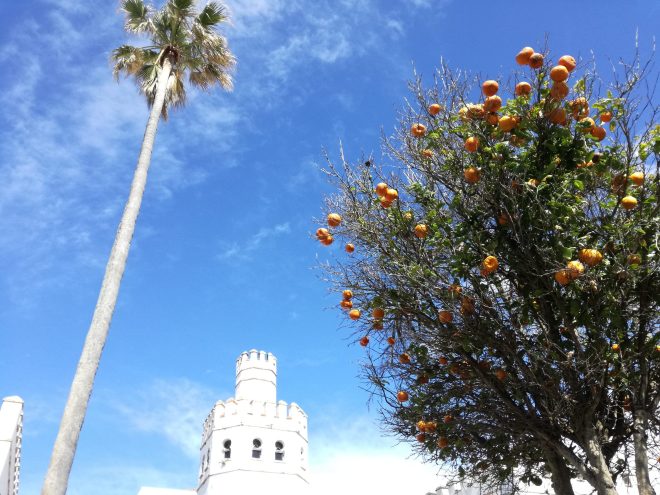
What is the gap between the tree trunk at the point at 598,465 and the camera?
7.33 metres

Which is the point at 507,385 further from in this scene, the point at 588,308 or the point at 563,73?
the point at 563,73

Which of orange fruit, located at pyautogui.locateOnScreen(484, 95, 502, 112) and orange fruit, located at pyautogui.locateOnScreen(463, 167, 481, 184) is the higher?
orange fruit, located at pyautogui.locateOnScreen(484, 95, 502, 112)

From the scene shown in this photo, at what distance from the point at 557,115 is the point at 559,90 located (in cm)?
33

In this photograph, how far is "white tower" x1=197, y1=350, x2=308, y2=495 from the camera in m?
38.0

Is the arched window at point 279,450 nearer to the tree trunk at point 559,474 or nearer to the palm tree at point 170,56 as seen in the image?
the palm tree at point 170,56

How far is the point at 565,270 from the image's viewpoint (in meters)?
6.97

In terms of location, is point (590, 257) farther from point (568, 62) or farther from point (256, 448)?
point (256, 448)

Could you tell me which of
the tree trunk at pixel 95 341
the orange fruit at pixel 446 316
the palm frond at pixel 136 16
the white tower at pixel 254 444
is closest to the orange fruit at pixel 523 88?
the orange fruit at pixel 446 316

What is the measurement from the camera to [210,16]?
13.6 metres

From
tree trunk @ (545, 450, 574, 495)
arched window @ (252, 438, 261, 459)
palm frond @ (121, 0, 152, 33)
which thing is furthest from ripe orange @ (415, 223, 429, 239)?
arched window @ (252, 438, 261, 459)

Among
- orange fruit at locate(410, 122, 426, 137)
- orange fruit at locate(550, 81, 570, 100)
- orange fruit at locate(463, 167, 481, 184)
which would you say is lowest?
orange fruit at locate(463, 167, 481, 184)

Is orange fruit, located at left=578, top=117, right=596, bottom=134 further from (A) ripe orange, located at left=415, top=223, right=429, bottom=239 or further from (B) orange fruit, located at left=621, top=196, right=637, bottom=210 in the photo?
(A) ripe orange, located at left=415, top=223, right=429, bottom=239

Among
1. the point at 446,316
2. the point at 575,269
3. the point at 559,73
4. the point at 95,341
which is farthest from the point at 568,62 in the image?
the point at 95,341

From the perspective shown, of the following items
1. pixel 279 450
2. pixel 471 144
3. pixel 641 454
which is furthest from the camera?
pixel 279 450
